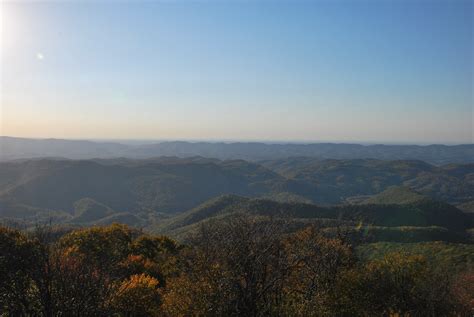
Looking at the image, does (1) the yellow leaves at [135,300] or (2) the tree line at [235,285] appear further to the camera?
(1) the yellow leaves at [135,300]

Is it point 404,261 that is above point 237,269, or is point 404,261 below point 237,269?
below

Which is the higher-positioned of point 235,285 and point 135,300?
point 235,285

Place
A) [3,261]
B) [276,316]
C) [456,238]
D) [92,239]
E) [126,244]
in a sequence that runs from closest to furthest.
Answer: [276,316] → [3,261] → [92,239] → [126,244] → [456,238]

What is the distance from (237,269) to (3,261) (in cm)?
2504

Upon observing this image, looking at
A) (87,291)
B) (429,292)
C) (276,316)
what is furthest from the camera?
(429,292)

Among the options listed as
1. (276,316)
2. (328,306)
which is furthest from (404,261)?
(276,316)

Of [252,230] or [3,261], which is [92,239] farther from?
[252,230]

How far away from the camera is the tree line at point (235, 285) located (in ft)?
79.3

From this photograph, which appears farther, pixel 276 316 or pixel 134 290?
pixel 134 290

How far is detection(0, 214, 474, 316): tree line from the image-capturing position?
79.3 feet

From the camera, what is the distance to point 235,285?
2586 centimetres

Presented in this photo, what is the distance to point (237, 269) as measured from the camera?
87.2 feet

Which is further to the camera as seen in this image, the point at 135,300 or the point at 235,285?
the point at 135,300

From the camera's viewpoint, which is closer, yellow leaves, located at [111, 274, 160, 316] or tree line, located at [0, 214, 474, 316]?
tree line, located at [0, 214, 474, 316]
